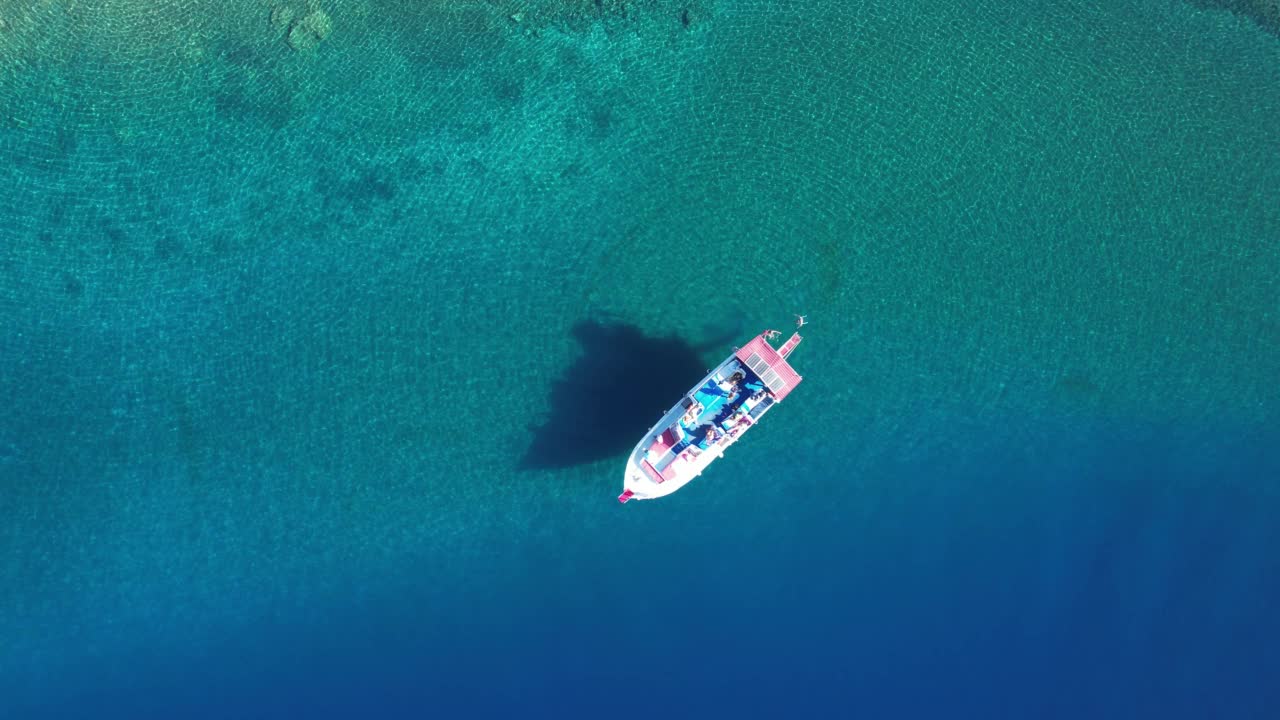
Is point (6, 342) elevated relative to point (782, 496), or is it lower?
elevated


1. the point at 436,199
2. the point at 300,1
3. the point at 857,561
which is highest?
the point at 300,1

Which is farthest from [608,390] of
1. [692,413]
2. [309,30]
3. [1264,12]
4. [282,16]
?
[1264,12]

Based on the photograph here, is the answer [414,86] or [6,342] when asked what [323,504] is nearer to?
[6,342]

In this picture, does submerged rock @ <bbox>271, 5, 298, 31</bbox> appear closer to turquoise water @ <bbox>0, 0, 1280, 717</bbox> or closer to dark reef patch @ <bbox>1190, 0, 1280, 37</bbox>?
turquoise water @ <bbox>0, 0, 1280, 717</bbox>

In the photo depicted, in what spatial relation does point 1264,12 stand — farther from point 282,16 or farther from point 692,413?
point 282,16

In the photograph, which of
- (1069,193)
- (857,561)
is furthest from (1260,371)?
(857,561)
